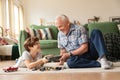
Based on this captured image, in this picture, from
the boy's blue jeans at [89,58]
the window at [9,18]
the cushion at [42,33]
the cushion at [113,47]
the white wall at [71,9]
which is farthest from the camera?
the white wall at [71,9]

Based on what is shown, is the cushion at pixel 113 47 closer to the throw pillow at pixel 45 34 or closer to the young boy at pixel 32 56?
the young boy at pixel 32 56

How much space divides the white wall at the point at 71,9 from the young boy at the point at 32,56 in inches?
205

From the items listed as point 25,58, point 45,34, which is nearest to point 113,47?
point 25,58

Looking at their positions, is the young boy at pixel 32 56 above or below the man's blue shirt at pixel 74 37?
below

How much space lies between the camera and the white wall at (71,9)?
25.8 ft

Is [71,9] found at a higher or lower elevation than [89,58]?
higher

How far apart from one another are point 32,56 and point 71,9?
537 centimetres

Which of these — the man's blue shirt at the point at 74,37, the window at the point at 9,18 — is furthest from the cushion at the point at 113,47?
the window at the point at 9,18

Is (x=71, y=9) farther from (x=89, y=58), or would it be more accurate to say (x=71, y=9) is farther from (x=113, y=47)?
(x=89, y=58)

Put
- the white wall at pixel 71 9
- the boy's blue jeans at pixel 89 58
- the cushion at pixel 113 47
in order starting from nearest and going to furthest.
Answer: the boy's blue jeans at pixel 89 58
the cushion at pixel 113 47
the white wall at pixel 71 9

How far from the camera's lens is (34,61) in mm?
2779

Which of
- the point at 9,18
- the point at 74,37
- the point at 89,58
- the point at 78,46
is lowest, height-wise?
the point at 89,58

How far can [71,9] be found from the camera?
26.0ft

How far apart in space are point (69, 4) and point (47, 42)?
3.90 metres
